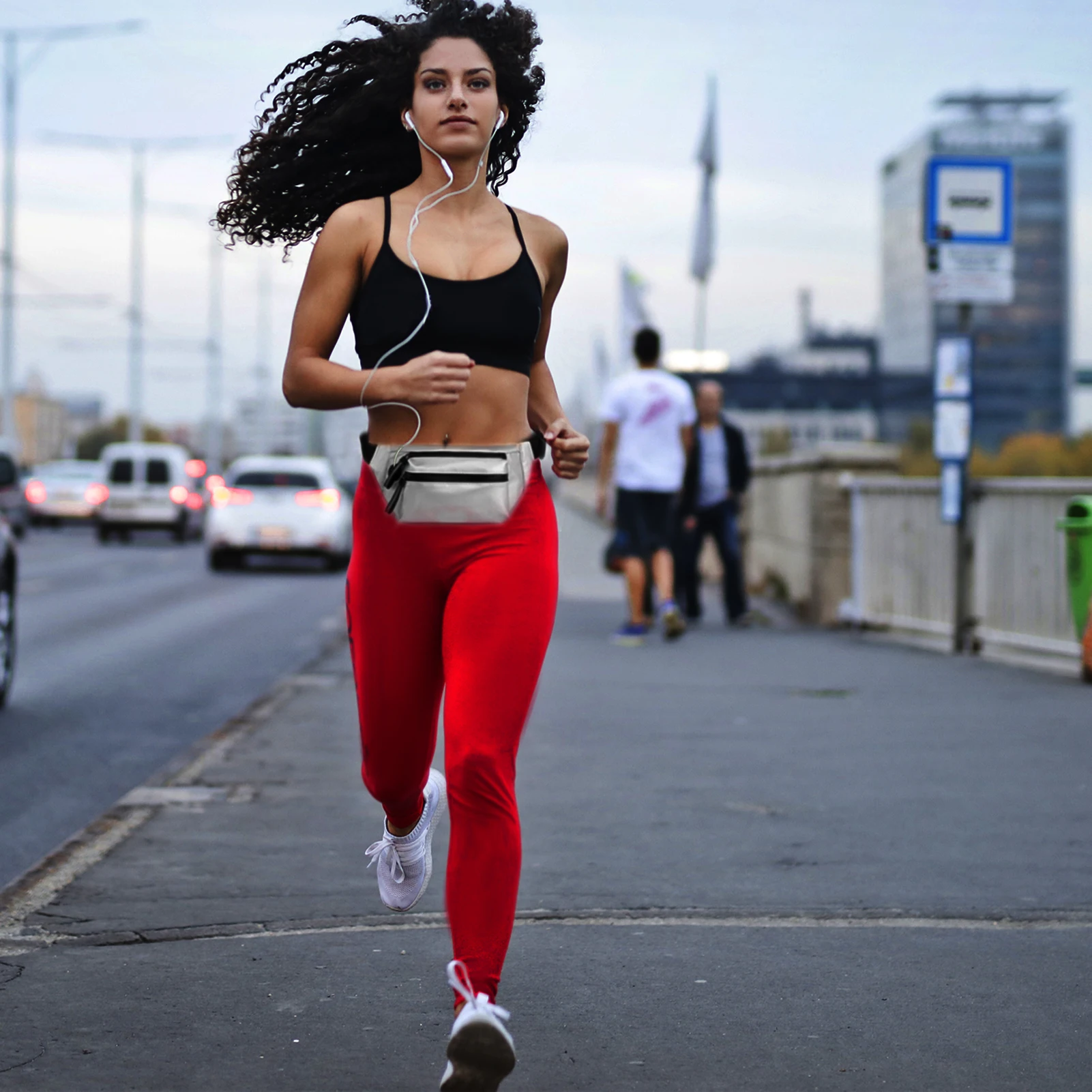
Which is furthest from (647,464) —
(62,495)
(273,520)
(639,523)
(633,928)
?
(62,495)

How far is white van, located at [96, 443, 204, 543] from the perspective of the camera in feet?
117

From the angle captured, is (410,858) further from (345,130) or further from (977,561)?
(977,561)

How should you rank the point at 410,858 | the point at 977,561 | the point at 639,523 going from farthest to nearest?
the point at 639,523, the point at 977,561, the point at 410,858

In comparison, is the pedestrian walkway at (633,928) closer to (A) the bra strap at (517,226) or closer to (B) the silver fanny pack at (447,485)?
(B) the silver fanny pack at (447,485)

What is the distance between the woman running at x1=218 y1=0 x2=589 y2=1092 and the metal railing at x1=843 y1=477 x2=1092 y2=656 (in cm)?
727

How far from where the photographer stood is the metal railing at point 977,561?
11.0m

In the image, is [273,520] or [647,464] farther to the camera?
[273,520]

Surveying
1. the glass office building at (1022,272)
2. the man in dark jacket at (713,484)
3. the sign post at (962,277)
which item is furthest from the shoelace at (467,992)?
the glass office building at (1022,272)

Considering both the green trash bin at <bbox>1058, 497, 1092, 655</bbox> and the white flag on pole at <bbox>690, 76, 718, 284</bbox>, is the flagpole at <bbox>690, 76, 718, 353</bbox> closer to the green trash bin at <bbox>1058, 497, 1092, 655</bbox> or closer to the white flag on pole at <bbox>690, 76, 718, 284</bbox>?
the white flag on pole at <bbox>690, 76, 718, 284</bbox>

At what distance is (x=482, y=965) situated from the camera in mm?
3314

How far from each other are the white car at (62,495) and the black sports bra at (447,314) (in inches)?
1538

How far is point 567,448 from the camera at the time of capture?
3.66 meters

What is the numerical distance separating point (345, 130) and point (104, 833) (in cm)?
269

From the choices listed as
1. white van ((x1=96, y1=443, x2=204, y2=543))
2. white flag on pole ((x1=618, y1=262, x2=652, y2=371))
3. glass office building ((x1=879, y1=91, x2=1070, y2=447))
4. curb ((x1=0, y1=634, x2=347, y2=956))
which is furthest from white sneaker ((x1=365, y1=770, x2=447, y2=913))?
glass office building ((x1=879, y1=91, x2=1070, y2=447))
